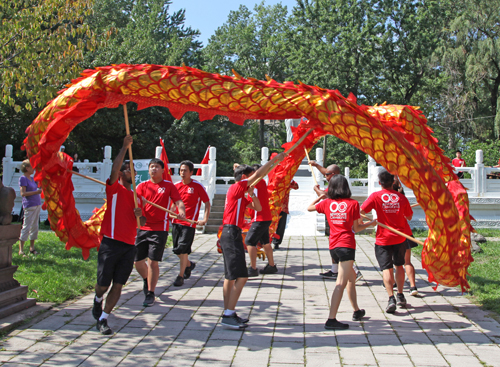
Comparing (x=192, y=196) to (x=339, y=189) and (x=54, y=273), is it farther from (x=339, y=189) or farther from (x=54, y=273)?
(x=339, y=189)

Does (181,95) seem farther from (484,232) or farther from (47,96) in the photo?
(484,232)

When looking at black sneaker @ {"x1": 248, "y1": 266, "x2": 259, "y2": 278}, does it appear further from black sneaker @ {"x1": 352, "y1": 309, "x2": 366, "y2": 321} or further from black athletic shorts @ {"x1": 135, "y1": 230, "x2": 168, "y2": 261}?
black sneaker @ {"x1": 352, "y1": 309, "x2": 366, "y2": 321}

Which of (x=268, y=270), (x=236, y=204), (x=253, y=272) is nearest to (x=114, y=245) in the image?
(x=236, y=204)

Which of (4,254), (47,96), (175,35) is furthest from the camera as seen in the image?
(175,35)

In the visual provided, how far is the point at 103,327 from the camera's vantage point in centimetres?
457

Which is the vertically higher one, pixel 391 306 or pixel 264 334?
pixel 391 306

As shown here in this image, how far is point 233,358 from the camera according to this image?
3994mm

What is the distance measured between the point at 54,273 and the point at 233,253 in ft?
11.6

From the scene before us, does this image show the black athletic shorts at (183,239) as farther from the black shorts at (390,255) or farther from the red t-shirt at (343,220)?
the black shorts at (390,255)

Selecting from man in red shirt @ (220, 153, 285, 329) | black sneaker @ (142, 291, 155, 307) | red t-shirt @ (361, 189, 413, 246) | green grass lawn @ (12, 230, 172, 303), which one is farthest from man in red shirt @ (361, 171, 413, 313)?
green grass lawn @ (12, 230, 172, 303)

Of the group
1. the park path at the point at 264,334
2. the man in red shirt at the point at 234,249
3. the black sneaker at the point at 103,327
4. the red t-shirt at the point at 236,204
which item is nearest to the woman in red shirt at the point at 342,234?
the park path at the point at 264,334

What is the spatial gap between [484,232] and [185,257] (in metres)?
9.12

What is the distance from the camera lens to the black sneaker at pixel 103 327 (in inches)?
178

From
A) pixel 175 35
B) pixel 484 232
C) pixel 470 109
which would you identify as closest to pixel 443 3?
pixel 470 109
